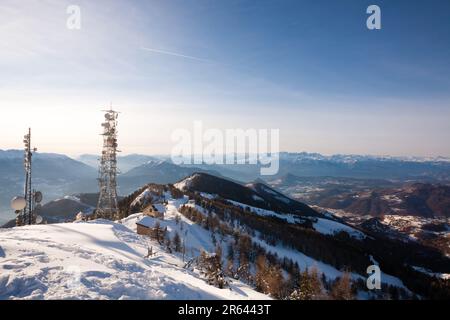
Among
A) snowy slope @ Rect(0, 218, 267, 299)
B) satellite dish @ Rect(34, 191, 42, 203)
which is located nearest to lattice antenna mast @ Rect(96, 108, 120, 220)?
satellite dish @ Rect(34, 191, 42, 203)

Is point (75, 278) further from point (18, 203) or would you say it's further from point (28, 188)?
point (28, 188)

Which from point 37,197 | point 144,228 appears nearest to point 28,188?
point 37,197

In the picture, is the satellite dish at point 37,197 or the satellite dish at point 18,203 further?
the satellite dish at point 37,197

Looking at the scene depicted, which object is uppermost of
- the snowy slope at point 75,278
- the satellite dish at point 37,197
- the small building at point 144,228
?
the snowy slope at point 75,278

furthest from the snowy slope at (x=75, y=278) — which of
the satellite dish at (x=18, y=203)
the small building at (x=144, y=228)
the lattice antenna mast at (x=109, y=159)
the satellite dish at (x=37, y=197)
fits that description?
the lattice antenna mast at (x=109, y=159)

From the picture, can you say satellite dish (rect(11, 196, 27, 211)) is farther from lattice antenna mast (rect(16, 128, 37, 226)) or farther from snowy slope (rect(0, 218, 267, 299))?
snowy slope (rect(0, 218, 267, 299))

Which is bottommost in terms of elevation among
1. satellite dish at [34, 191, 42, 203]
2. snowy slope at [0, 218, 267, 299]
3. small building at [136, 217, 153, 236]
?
small building at [136, 217, 153, 236]

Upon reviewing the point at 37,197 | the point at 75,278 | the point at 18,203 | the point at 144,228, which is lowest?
the point at 144,228

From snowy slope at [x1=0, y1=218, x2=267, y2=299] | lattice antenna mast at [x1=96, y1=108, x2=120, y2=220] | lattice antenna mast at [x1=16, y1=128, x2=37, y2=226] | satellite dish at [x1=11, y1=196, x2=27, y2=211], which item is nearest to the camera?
snowy slope at [x1=0, y1=218, x2=267, y2=299]

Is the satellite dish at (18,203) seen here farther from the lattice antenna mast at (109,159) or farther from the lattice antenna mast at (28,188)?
the lattice antenna mast at (109,159)

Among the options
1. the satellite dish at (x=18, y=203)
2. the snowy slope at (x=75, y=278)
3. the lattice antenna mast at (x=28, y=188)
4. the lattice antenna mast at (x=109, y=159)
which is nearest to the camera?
the snowy slope at (x=75, y=278)

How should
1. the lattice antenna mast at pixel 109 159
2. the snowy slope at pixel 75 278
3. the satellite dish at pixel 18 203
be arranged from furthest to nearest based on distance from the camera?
the lattice antenna mast at pixel 109 159 → the satellite dish at pixel 18 203 → the snowy slope at pixel 75 278
